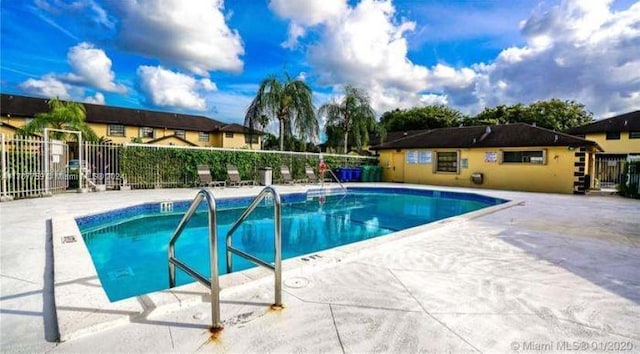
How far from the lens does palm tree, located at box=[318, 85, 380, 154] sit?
1023 inches

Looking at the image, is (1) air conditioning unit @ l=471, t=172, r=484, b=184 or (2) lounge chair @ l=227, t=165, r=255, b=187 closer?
(2) lounge chair @ l=227, t=165, r=255, b=187

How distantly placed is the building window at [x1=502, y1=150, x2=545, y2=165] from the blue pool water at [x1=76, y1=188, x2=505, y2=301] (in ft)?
17.3

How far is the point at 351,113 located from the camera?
2611cm

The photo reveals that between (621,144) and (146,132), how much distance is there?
44622 mm

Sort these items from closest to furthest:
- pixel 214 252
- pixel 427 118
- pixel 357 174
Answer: pixel 214 252 < pixel 357 174 < pixel 427 118

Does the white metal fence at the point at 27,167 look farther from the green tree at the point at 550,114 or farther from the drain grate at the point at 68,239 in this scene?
the green tree at the point at 550,114

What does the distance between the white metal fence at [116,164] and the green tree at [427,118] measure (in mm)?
33320

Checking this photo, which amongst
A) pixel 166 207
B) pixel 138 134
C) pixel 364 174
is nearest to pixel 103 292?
pixel 166 207

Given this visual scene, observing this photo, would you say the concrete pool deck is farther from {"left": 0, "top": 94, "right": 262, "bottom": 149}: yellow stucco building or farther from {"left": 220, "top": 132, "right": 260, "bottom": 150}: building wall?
{"left": 220, "top": 132, "right": 260, "bottom": 150}: building wall

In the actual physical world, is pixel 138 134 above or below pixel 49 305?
above

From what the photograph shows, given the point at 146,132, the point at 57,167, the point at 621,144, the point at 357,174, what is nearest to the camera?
the point at 57,167

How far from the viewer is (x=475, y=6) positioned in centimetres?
1189

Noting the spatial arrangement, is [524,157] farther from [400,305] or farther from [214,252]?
[214,252]

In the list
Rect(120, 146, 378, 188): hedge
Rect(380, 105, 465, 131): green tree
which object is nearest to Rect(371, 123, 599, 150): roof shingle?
Rect(120, 146, 378, 188): hedge
